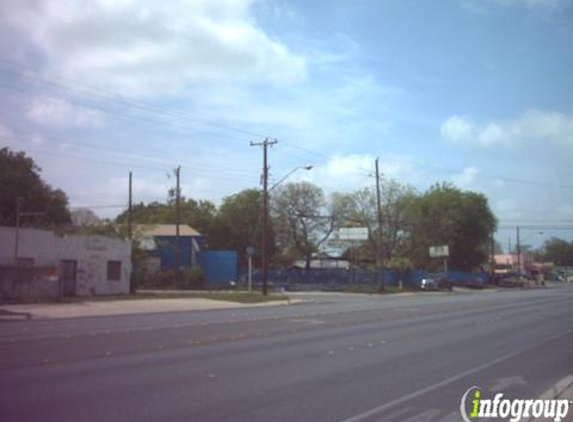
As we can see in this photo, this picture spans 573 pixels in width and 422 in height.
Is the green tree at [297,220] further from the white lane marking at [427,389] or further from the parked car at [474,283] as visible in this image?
the white lane marking at [427,389]

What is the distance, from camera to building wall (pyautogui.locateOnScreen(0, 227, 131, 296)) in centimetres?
3847

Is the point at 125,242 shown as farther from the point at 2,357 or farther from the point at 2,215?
the point at 2,357

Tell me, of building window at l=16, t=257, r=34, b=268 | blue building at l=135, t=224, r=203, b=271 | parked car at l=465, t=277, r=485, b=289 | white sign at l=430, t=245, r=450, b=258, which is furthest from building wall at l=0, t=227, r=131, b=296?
parked car at l=465, t=277, r=485, b=289

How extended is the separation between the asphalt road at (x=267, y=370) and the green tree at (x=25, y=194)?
1665 inches

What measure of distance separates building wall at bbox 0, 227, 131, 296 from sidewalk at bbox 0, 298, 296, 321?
17.3ft

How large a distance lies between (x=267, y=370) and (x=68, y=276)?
32445 millimetres

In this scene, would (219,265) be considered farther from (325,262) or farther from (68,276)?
(68,276)

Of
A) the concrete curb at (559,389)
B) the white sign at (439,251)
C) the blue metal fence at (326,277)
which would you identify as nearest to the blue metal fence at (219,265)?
the blue metal fence at (326,277)

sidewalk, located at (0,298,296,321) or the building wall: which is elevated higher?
the building wall

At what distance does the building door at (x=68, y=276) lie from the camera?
41.6m

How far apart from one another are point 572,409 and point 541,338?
10.2 meters

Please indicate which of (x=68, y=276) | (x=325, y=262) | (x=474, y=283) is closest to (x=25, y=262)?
(x=68, y=276)

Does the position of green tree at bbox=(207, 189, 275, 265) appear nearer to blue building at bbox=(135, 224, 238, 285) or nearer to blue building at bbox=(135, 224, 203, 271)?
blue building at bbox=(135, 224, 203, 271)

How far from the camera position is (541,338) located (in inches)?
734
